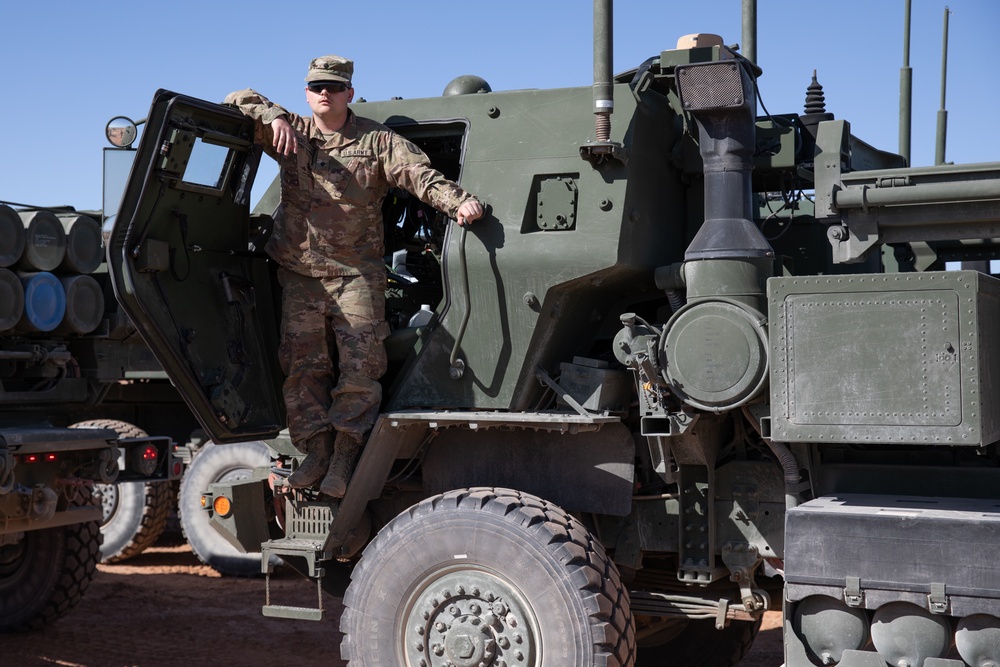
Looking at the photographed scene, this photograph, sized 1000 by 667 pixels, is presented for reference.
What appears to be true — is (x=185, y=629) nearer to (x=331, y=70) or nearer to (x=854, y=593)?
(x=331, y=70)

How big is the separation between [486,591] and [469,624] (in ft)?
0.50

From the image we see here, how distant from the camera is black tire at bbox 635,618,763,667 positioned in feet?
21.6

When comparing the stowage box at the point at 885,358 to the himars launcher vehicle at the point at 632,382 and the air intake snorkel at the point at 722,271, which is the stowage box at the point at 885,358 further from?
the air intake snorkel at the point at 722,271

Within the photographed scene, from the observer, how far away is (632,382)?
553 centimetres

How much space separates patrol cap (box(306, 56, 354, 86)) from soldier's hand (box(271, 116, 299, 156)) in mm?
277

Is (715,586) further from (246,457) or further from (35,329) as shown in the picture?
(246,457)

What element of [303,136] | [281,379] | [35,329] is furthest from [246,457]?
[303,136]

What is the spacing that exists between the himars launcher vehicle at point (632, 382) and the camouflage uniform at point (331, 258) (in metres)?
0.13

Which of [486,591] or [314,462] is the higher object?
[314,462]

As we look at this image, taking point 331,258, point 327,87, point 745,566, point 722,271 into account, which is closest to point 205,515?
point 331,258

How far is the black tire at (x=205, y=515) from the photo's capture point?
1039 centimetres

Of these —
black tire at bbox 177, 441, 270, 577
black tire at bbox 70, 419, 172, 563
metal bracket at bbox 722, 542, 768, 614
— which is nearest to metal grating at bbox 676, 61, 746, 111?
metal bracket at bbox 722, 542, 768, 614

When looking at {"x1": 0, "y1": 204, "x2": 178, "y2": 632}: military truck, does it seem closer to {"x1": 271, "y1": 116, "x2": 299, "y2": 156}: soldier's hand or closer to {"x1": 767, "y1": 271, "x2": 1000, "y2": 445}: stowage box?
{"x1": 271, "y1": 116, "x2": 299, "y2": 156}: soldier's hand

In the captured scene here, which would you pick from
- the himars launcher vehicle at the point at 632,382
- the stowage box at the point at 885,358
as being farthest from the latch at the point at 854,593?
the stowage box at the point at 885,358
